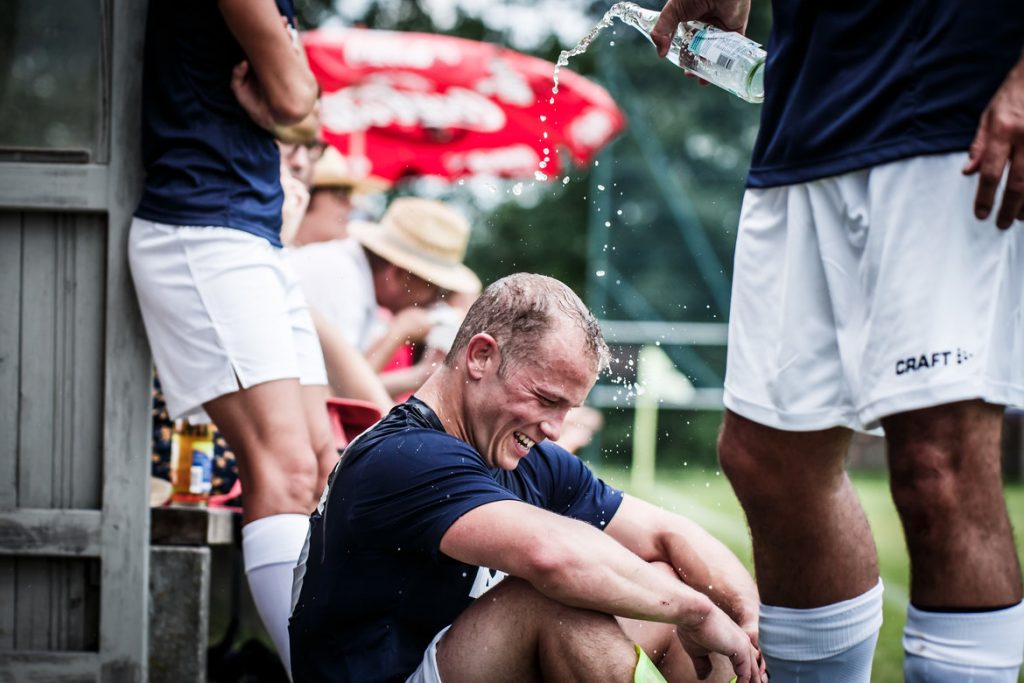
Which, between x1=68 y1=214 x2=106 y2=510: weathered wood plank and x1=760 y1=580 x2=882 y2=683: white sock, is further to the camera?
x1=68 y1=214 x2=106 y2=510: weathered wood plank

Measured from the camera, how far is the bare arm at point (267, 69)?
301 centimetres

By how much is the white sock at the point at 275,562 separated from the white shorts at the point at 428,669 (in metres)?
0.68

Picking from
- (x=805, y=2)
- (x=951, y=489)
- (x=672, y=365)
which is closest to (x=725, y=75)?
(x=805, y=2)

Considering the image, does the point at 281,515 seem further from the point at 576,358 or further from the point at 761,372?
the point at 761,372

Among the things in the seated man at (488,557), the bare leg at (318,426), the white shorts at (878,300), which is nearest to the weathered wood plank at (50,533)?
the bare leg at (318,426)

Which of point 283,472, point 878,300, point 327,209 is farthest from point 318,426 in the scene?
point 327,209

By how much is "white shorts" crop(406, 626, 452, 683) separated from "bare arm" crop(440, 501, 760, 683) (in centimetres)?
24

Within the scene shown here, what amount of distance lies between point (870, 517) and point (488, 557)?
9516mm

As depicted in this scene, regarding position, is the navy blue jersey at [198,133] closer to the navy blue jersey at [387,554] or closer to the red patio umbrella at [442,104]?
the navy blue jersey at [387,554]

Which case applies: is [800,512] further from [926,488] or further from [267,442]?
[267,442]

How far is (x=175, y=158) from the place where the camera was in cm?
309

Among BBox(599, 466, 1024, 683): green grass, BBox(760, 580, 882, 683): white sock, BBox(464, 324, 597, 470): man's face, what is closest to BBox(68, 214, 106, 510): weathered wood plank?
BBox(464, 324, 597, 470): man's face

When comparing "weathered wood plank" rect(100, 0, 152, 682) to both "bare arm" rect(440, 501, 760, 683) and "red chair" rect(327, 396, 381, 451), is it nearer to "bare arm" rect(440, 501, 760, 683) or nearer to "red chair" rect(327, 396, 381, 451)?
"red chair" rect(327, 396, 381, 451)

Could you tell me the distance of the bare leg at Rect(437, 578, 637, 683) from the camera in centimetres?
224
